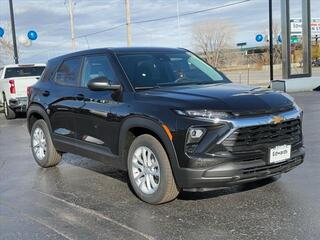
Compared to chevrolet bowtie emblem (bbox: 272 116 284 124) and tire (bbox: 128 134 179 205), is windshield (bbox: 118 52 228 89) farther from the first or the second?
chevrolet bowtie emblem (bbox: 272 116 284 124)

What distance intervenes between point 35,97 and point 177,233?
4251 mm

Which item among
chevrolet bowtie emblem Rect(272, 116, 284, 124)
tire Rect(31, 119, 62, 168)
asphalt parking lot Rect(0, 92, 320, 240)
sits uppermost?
chevrolet bowtie emblem Rect(272, 116, 284, 124)

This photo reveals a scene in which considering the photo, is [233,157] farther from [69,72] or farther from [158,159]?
[69,72]

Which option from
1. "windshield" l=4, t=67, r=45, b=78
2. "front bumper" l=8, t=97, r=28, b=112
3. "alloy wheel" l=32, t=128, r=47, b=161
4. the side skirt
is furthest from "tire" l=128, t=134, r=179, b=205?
"windshield" l=4, t=67, r=45, b=78

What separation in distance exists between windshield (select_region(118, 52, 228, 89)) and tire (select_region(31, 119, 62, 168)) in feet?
7.29

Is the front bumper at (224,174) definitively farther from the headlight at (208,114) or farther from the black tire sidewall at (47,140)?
the black tire sidewall at (47,140)

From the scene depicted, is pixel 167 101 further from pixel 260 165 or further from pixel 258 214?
pixel 258 214

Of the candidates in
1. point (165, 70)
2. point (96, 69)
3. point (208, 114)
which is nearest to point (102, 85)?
point (96, 69)

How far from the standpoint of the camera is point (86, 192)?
6.26 meters

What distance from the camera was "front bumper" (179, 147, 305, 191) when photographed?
16.1 feet

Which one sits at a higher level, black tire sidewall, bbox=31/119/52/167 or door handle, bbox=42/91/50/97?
door handle, bbox=42/91/50/97

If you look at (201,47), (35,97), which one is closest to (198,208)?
(35,97)

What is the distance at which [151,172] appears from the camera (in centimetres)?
551

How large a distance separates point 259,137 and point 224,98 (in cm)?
54
